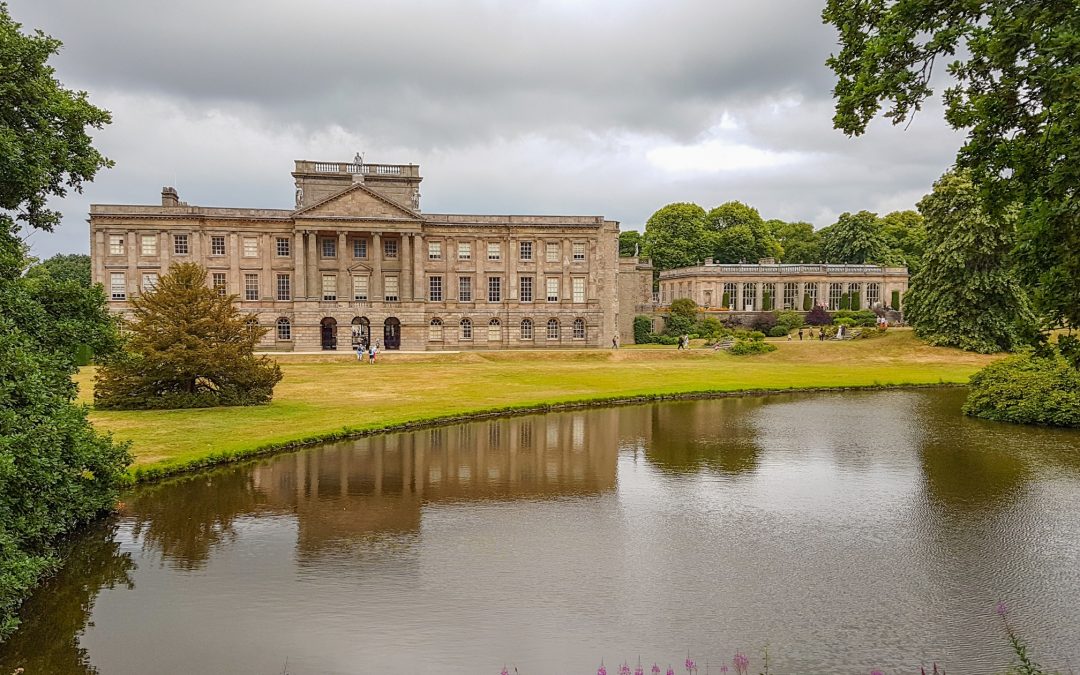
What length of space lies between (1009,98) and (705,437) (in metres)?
14.6

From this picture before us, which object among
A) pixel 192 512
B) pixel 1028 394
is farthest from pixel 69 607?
pixel 1028 394

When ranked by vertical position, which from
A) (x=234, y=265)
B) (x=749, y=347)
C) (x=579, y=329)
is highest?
(x=234, y=265)

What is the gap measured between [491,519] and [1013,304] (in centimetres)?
4872

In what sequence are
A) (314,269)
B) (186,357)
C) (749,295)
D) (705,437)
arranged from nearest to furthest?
(705,437) → (186,357) → (314,269) → (749,295)

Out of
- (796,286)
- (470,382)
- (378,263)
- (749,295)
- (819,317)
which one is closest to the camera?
(470,382)

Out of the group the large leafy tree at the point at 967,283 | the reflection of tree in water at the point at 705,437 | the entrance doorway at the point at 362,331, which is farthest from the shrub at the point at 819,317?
the reflection of tree in water at the point at 705,437

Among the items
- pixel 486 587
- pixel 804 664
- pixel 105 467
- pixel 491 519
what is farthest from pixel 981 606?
pixel 105 467

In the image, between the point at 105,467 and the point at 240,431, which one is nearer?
the point at 105,467

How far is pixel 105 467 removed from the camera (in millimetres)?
12859

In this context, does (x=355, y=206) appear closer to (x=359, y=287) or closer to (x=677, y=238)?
(x=359, y=287)

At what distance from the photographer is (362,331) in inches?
2167

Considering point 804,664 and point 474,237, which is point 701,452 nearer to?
point 804,664

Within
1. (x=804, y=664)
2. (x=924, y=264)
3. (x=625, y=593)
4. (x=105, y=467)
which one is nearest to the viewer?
(x=804, y=664)

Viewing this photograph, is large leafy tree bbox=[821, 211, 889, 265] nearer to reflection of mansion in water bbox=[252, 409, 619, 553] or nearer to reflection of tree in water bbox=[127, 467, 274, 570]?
reflection of mansion in water bbox=[252, 409, 619, 553]
